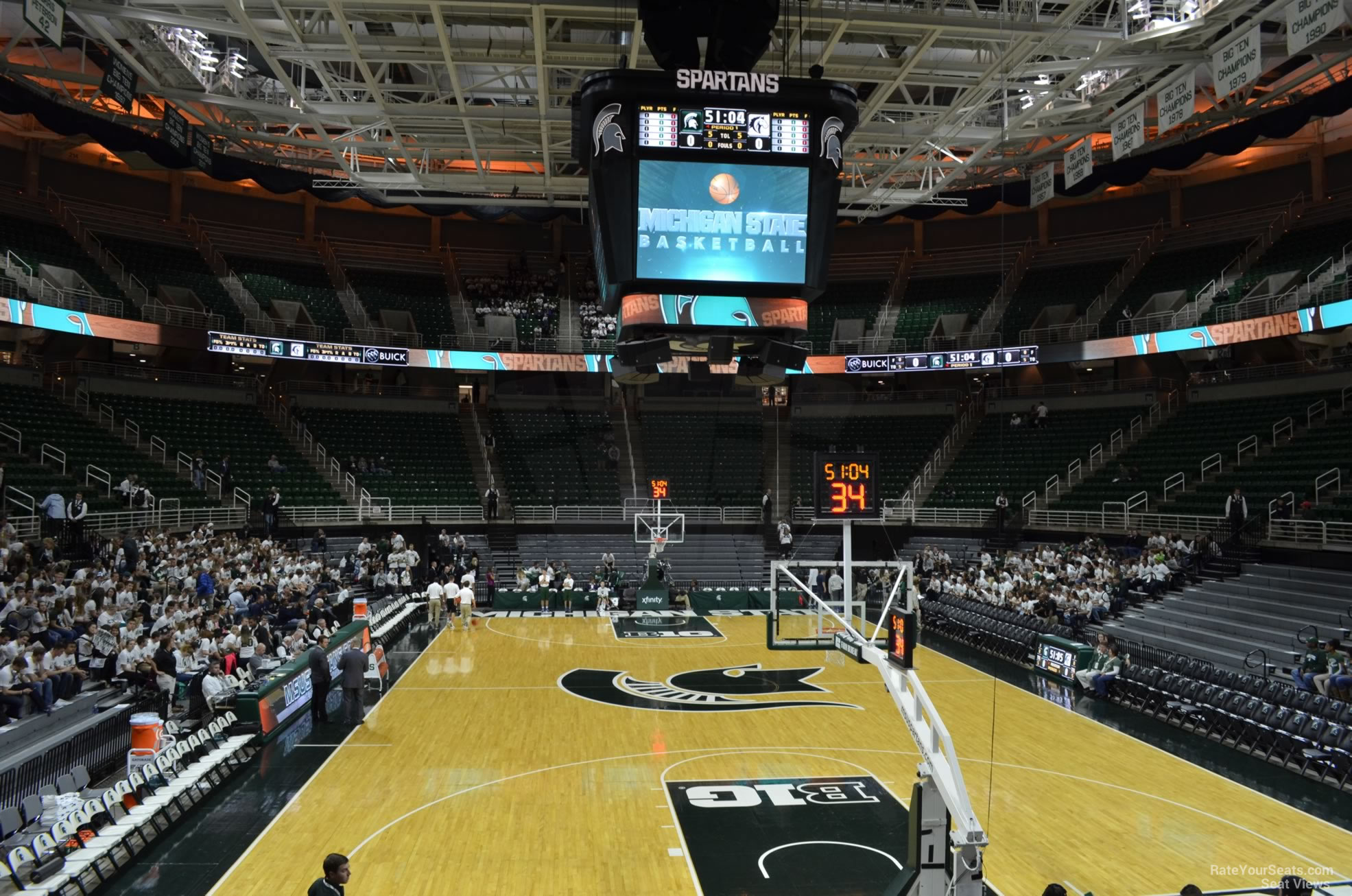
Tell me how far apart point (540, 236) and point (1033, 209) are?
2028 cm

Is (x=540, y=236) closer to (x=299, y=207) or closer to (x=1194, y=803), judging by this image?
(x=299, y=207)

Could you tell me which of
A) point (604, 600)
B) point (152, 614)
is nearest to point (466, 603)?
point (604, 600)

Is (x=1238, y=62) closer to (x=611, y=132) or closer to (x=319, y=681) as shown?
(x=611, y=132)

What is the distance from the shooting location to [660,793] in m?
12.4

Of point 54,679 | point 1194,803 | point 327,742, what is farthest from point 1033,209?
point 54,679

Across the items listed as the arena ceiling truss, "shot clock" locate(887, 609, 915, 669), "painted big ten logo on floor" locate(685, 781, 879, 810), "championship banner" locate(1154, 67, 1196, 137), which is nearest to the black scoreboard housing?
the arena ceiling truss

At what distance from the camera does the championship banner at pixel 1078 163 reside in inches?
799

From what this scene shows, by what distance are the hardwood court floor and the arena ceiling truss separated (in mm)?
8308

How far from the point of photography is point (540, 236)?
4216 centimetres

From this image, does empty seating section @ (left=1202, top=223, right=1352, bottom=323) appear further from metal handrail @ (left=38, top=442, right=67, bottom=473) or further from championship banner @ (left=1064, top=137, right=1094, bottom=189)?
metal handrail @ (left=38, top=442, right=67, bottom=473)

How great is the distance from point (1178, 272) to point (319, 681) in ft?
103

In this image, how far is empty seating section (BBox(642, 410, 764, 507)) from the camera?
36250mm

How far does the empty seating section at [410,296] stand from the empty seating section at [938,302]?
17928 mm

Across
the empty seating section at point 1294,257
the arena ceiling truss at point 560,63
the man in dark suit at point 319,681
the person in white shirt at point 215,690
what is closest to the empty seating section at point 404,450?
the arena ceiling truss at point 560,63
